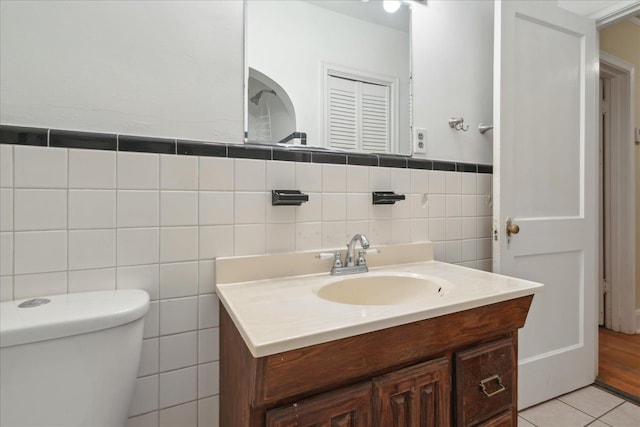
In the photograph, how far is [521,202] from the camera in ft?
5.03

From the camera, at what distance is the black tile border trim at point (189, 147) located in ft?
2.67

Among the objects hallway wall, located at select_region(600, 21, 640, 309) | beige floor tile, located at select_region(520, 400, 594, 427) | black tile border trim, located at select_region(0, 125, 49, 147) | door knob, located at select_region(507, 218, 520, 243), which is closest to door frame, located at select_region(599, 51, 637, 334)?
hallway wall, located at select_region(600, 21, 640, 309)

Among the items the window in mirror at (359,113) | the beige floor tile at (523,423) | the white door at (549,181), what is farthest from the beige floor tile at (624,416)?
the window in mirror at (359,113)

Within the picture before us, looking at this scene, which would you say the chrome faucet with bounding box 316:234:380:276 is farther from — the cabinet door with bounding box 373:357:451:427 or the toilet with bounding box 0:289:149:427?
the toilet with bounding box 0:289:149:427

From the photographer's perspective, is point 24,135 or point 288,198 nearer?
point 24,135

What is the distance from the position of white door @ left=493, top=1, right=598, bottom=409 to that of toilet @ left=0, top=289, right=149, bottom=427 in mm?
1463

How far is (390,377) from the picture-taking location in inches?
29.2

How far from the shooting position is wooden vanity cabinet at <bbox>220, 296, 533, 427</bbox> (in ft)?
2.06

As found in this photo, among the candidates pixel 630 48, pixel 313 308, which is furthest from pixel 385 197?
pixel 630 48

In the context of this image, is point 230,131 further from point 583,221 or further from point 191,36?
point 583,221

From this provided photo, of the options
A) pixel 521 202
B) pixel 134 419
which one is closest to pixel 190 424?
pixel 134 419

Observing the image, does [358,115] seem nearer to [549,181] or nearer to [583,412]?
[549,181]

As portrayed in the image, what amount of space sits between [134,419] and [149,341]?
0.22 metres

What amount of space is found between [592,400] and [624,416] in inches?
5.3
